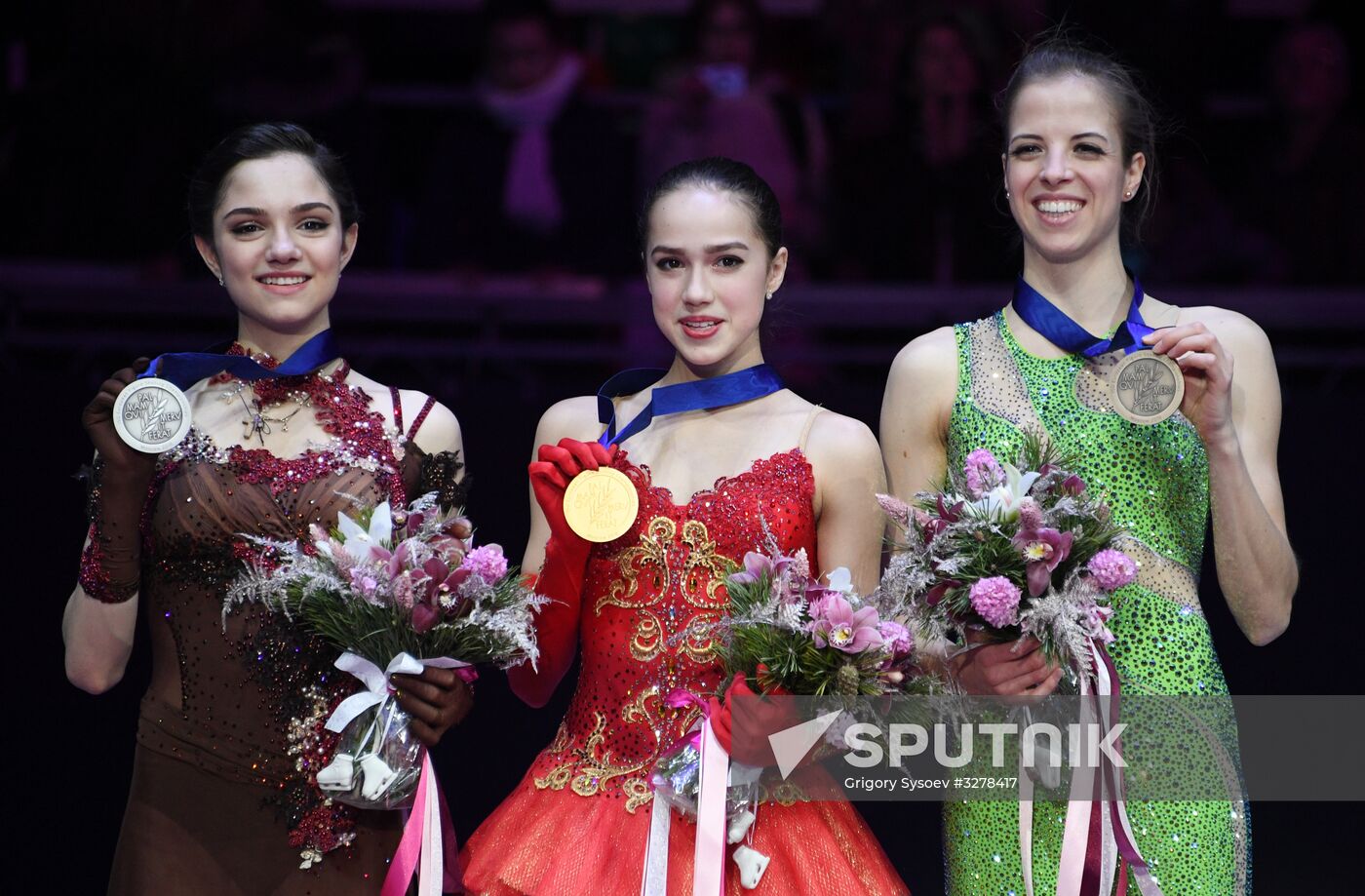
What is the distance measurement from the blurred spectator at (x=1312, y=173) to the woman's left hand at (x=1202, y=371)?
2465mm

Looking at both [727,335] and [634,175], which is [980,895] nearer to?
[727,335]

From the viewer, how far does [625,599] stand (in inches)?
106

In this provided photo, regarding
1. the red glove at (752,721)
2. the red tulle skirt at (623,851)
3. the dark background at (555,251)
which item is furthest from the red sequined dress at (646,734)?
the dark background at (555,251)

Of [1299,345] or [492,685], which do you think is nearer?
[492,685]

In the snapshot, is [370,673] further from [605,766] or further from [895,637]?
[895,637]

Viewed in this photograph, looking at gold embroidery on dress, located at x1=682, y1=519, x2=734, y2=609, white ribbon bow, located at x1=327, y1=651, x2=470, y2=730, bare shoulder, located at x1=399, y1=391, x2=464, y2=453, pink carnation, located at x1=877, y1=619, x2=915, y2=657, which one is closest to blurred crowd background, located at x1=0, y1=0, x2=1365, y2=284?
bare shoulder, located at x1=399, y1=391, x2=464, y2=453

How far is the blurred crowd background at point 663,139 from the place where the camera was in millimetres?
4762

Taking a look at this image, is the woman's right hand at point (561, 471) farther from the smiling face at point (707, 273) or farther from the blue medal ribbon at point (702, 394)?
the smiling face at point (707, 273)

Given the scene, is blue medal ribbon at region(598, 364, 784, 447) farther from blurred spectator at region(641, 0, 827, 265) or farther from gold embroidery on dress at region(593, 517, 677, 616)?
blurred spectator at region(641, 0, 827, 265)

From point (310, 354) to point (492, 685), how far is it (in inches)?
65.3

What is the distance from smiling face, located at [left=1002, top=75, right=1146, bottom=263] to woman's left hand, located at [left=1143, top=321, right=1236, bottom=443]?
0.83 ft

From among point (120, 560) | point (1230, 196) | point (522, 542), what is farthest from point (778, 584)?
point (1230, 196)

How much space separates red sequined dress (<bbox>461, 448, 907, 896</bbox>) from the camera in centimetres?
247

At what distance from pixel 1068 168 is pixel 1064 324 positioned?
245 mm
